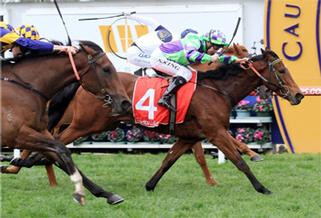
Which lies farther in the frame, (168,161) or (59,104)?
(59,104)

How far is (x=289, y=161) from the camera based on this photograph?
10406 millimetres

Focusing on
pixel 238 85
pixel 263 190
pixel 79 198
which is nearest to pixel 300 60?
pixel 238 85

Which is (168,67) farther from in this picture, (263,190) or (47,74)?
(47,74)

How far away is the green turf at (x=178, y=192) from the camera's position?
6.61 metres

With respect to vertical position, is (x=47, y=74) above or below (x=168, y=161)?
above

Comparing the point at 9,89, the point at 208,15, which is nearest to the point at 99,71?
the point at 9,89

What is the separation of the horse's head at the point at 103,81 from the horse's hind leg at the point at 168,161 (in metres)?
1.75

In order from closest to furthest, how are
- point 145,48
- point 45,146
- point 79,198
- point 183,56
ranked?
point 79,198 → point 45,146 → point 183,56 → point 145,48

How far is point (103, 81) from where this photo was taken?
6363mm

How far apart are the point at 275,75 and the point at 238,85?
1.36 feet

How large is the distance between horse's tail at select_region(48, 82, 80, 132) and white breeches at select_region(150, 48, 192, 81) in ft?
3.14

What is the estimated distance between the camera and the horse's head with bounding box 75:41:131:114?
6.33 metres

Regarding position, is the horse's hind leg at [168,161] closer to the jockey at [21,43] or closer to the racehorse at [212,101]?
the racehorse at [212,101]

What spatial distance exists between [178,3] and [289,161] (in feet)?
11.3
